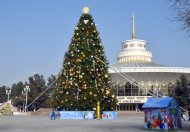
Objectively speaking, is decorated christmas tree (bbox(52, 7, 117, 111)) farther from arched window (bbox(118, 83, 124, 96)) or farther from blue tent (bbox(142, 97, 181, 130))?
arched window (bbox(118, 83, 124, 96))

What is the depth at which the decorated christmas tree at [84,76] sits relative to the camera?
3172 cm

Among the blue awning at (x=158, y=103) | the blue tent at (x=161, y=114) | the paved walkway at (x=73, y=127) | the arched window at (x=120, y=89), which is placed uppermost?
the arched window at (x=120, y=89)

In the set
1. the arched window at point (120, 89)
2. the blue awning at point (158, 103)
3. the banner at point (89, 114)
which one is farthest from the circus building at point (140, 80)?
the blue awning at point (158, 103)

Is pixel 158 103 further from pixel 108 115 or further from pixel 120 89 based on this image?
pixel 120 89

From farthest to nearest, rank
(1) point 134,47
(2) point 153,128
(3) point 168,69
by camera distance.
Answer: (1) point 134,47 → (3) point 168,69 → (2) point 153,128

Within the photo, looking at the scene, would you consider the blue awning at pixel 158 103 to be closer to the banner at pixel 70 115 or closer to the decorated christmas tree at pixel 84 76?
the decorated christmas tree at pixel 84 76

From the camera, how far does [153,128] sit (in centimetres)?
1789

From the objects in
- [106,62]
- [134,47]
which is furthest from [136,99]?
[106,62]

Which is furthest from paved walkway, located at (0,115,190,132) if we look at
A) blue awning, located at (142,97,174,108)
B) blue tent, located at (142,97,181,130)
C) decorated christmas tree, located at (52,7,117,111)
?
decorated christmas tree, located at (52,7,117,111)

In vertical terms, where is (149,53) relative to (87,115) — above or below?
above

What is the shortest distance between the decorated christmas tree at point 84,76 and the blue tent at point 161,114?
13529mm

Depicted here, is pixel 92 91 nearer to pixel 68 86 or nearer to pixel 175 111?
pixel 68 86

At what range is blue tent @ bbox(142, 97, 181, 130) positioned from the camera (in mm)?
17516

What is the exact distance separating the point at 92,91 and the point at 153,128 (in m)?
14.2
